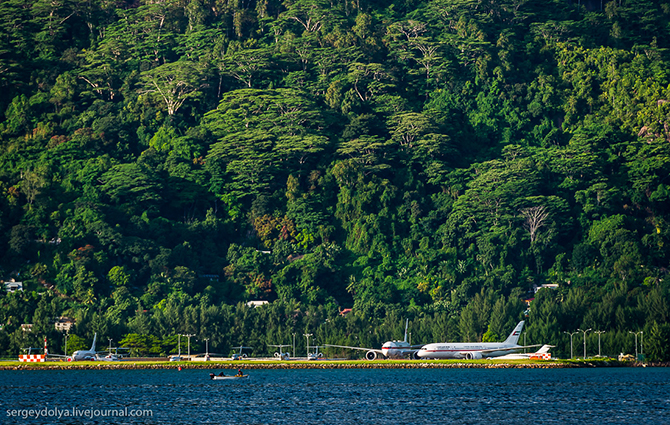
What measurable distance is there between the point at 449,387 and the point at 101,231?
304ft

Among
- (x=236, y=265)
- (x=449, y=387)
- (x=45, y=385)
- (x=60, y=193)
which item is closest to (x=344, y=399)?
(x=449, y=387)

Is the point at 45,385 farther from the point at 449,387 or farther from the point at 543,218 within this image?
the point at 543,218

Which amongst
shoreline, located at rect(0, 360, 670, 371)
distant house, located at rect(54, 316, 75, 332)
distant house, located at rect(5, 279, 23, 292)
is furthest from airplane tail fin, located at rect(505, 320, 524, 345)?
distant house, located at rect(5, 279, 23, 292)

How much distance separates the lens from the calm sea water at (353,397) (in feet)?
275

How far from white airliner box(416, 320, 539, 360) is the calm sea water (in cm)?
1115

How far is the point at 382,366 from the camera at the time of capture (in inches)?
5955

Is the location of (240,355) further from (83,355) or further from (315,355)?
(83,355)

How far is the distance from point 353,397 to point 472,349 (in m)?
53.8

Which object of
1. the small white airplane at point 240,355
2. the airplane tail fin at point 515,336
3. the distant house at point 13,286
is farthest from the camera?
the distant house at point 13,286

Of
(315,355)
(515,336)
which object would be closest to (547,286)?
(515,336)

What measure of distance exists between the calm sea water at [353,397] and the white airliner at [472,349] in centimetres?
1115

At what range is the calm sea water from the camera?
83.7 metres

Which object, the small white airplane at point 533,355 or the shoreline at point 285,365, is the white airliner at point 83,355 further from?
the small white airplane at point 533,355

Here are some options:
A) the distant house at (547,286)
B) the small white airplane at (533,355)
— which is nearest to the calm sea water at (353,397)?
the small white airplane at (533,355)
